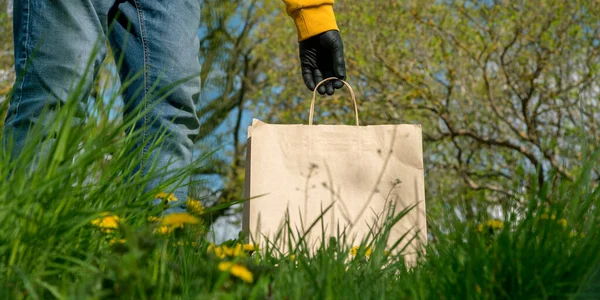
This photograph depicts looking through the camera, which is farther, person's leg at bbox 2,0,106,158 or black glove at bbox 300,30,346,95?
black glove at bbox 300,30,346,95

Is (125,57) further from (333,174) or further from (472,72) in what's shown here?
(472,72)

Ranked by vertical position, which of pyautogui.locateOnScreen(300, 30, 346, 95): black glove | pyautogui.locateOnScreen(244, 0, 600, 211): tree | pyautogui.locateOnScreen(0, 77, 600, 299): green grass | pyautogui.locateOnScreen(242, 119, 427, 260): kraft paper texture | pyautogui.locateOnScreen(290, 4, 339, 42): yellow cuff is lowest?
pyautogui.locateOnScreen(0, 77, 600, 299): green grass

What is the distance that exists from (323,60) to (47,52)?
45.2 inches

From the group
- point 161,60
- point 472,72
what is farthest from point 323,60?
point 472,72

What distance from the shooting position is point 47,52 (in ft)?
5.43

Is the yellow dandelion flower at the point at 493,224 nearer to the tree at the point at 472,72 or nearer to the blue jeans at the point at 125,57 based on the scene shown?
the blue jeans at the point at 125,57

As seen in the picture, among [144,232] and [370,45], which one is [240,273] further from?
[370,45]

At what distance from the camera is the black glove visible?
7.70 feet

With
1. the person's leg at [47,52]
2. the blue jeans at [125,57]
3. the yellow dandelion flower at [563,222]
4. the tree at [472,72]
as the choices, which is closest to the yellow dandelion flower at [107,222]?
the blue jeans at [125,57]

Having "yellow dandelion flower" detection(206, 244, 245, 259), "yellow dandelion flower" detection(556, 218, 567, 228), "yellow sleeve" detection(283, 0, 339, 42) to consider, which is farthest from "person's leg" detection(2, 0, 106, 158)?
"yellow dandelion flower" detection(556, 218, 567, 228)

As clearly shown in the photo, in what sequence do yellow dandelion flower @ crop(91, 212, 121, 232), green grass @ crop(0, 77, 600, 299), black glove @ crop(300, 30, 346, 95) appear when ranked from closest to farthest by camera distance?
green grass @ crop(0, 77, 600, 299)
yellow dandelion flower @ crop(91, 212, 121, 232)
black glove @ crop(300, 30, 346, 95)

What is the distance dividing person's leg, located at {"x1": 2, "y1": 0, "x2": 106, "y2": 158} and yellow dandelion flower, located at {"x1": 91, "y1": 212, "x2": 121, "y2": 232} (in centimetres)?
63

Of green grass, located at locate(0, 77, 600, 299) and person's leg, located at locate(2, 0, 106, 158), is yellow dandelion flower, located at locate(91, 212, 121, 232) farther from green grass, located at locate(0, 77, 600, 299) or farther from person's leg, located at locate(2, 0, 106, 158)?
person's leg, located at locate(2, 0, 106, 158)

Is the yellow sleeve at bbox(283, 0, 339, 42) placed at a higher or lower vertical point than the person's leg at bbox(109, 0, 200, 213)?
higher
